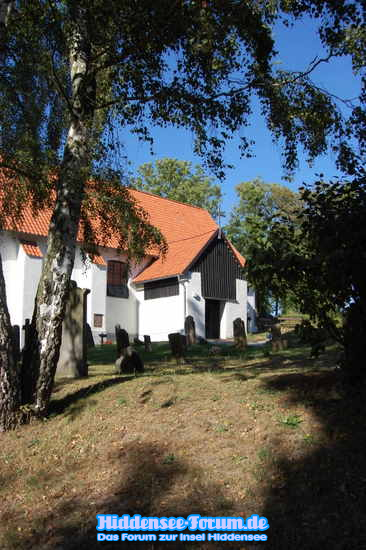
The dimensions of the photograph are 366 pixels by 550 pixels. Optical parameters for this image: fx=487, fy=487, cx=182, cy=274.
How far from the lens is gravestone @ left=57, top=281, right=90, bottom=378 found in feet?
33.3

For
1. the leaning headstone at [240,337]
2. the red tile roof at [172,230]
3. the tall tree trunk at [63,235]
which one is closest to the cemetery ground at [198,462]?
the tall tree trunk at [63,235]

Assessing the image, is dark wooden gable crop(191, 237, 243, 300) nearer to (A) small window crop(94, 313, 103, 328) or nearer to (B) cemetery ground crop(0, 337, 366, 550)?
(A) small window crop(94, 313, 103, 328)

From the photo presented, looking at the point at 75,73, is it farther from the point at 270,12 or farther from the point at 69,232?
the point at 270,12

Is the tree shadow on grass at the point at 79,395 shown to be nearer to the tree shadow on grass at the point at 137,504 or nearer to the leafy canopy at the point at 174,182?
the tree shadow on grass at the point at 137,504

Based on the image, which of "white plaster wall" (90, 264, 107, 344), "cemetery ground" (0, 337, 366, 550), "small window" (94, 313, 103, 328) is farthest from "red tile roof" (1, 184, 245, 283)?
"cemetery ground" (0, 337, 366, 550)

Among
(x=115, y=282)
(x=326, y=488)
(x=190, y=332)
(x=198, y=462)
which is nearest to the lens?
(x=326, y=488)

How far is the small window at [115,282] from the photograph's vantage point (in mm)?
27672

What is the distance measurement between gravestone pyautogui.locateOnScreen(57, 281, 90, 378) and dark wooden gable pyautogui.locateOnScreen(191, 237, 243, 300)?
55.6 feet

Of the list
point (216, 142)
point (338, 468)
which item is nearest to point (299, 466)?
point (338, 468)

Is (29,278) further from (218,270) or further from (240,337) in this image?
(240,337)

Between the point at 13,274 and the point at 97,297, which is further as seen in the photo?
the point at 97,297

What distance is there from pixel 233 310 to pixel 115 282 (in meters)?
7.17

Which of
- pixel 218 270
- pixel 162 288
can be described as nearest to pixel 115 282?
pixel 162 288

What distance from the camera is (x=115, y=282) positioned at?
2803 centimetres
